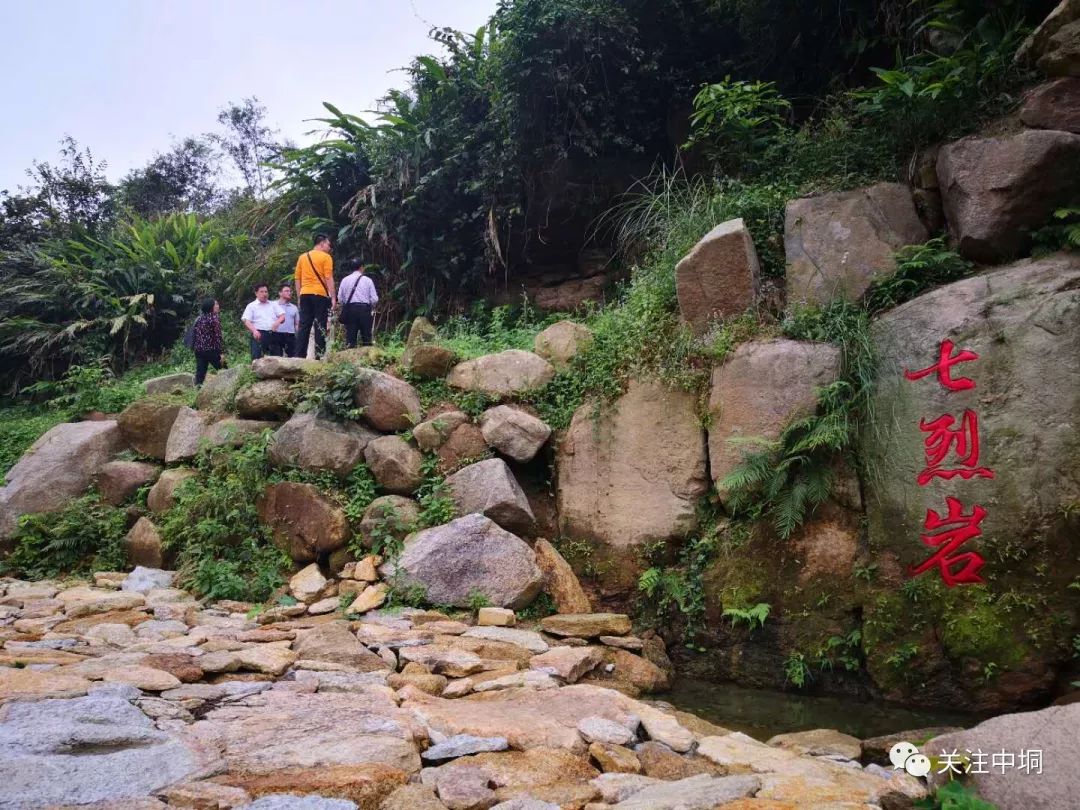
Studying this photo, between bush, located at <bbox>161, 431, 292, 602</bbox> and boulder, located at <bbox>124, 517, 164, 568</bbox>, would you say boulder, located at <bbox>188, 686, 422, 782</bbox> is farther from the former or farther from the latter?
boulder, located at <bbox>124, 517, 164, 568</bbox>

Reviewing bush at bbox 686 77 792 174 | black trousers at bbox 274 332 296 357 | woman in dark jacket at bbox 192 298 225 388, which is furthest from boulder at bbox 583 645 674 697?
woman in dark jacket at bbox 192 298 225 388

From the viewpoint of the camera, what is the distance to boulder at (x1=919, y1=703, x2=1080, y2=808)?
2.22 metres

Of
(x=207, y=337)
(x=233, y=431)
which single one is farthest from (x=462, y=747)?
(x=207, y=337)

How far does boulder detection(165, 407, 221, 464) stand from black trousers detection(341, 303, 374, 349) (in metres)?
1.81

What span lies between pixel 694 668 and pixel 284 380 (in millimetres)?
4633

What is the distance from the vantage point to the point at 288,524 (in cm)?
594

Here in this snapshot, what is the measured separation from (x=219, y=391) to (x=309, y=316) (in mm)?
1518

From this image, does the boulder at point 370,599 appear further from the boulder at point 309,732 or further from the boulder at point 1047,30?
the boulder at point 1047,30

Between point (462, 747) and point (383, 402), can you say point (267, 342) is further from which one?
point (462, 747)

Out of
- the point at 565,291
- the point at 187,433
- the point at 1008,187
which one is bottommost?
Result: the point at 187,433

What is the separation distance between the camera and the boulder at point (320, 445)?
607 centimetres

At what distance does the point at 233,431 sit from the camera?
6.62 meters

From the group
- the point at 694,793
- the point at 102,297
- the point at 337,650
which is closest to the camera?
the point at 694,793

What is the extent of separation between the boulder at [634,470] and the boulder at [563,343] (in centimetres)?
66
